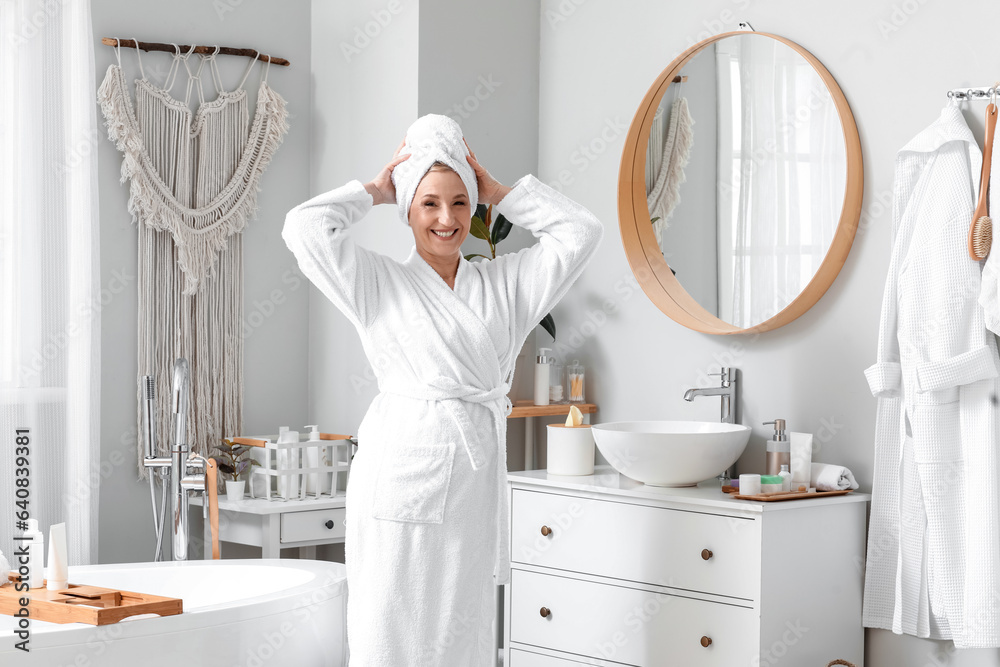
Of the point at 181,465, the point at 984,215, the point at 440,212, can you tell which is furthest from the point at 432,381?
the point at 984,215

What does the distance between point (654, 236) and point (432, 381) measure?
1.18 metres

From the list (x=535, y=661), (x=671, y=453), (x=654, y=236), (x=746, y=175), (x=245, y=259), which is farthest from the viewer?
(x=245, y=259)

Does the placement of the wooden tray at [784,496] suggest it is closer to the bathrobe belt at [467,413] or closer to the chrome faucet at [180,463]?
the bathrobe belt at [467,413]

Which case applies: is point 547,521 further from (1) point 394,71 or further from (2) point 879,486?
(1) point 394,71

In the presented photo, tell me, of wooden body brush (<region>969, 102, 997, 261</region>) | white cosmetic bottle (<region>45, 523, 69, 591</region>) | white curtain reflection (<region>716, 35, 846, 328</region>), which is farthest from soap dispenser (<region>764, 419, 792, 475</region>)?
white cosmetic bottle (<region>45, 523, 69, 591</region>)

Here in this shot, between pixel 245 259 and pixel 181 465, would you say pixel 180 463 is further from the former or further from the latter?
pixel 245 259

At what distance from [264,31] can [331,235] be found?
5.64 ft

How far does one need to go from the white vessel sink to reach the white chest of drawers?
1.6 inches

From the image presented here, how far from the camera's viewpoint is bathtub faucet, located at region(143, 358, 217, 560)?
272 cm

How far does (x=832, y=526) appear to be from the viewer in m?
2.32

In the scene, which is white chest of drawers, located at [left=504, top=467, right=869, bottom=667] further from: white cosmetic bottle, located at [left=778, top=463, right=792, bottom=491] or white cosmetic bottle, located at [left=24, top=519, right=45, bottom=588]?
white cosmetic bottle, located at [left=24, top=519, right=45, bottom=588]

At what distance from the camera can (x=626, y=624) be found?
7.86ft

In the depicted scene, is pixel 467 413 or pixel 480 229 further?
pixel 480 229

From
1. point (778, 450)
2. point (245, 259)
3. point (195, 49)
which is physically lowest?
point (778, 450)
